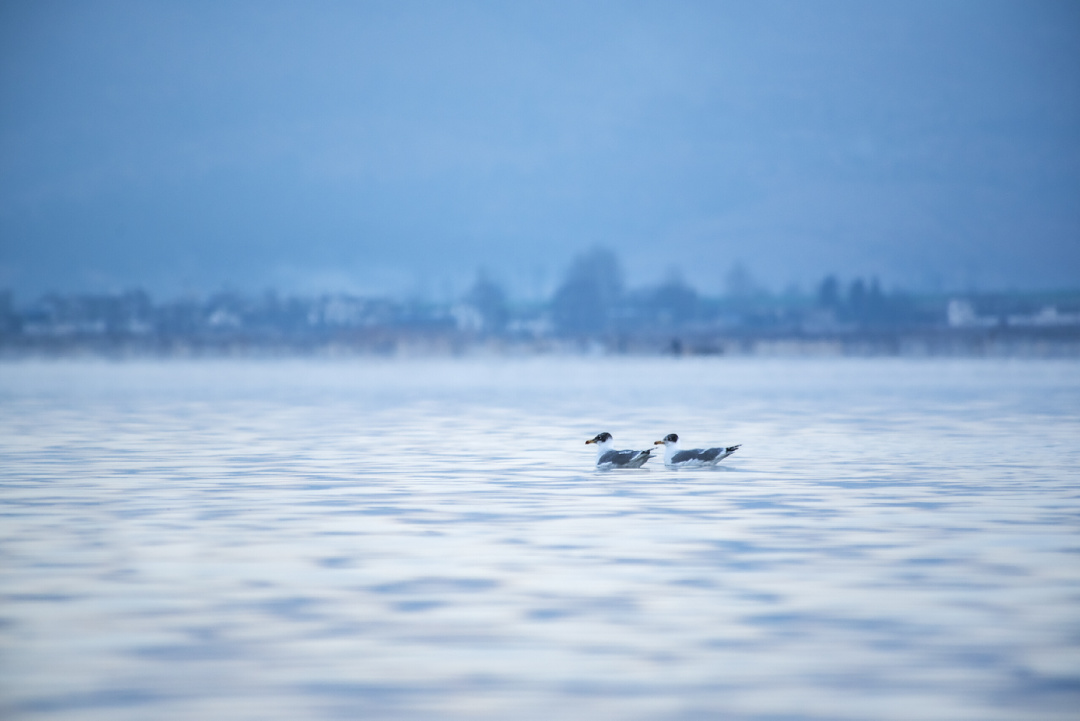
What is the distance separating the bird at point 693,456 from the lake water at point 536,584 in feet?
1.16

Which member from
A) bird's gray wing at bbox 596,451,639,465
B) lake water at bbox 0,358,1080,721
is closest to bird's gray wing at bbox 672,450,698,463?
lake water at bbox 0,358,1080,721

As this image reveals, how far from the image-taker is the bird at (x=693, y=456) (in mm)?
23828

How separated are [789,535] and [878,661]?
5811 millimetres

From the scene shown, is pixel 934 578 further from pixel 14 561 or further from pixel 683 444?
pixel 683 444

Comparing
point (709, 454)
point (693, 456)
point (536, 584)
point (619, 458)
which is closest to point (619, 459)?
point (619, 458)

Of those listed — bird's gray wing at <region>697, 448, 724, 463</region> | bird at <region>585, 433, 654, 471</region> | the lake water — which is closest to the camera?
the lake water

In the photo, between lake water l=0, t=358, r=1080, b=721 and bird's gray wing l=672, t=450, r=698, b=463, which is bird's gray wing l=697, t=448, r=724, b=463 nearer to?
bird's gray wing l=672, t=450, r=698, b=463

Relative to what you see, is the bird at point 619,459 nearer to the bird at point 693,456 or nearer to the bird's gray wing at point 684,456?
the bird at point 693,456

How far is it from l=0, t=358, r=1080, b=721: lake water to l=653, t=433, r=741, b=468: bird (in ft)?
1.16

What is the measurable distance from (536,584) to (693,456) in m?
11.2

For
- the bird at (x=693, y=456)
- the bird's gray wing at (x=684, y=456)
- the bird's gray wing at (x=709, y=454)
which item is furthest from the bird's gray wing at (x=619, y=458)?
the bird's gray wing at (x=709, y=454)

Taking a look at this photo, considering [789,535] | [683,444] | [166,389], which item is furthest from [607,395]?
[789,535]

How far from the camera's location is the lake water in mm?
9430

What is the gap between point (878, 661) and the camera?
10.2m
